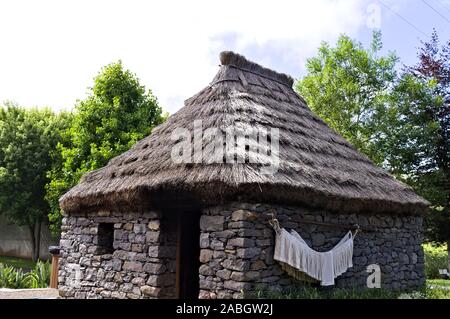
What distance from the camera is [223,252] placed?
6793mm

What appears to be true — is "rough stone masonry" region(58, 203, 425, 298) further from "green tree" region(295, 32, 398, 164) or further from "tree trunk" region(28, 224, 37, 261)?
"tree trunk" region(28, 224, 37, 261)

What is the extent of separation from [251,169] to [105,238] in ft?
12.7

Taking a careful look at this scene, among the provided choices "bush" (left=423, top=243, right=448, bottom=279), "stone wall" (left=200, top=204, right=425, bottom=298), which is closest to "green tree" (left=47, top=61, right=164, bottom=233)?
"stone wall" (left=200, top=204, right=425, bottom=298)

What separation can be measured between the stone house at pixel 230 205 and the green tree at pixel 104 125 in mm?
6616

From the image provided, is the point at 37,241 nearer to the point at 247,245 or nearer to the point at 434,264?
the point at 247,245

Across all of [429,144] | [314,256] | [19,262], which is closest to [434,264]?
[429,144]

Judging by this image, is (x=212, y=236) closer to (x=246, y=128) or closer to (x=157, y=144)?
(x=246, y=128)

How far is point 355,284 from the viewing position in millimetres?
8375

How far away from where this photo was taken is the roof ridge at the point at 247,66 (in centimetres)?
995

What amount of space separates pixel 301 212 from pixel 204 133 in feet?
6.91

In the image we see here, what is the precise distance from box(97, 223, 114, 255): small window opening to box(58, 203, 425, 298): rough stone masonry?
0.09 m

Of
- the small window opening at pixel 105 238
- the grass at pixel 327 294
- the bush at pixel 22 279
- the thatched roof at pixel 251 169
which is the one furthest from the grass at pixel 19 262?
the grass at pixel 327 294

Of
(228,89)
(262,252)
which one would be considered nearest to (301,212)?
(262,252)

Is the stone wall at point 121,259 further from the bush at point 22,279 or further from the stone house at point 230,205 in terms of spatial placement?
the bush at point 22,279
